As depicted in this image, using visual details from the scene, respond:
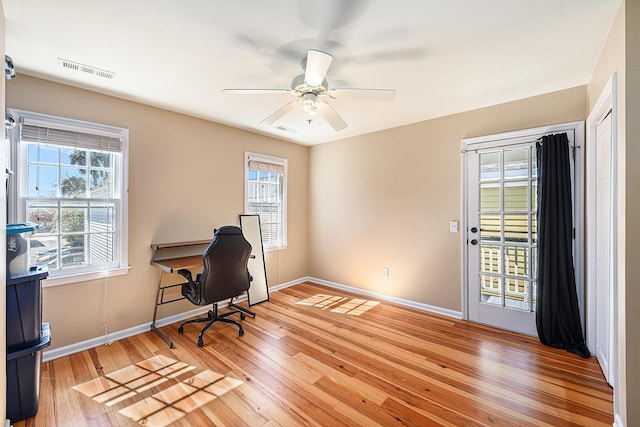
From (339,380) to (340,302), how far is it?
181 cm

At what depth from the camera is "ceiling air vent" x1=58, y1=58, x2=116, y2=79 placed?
221cm

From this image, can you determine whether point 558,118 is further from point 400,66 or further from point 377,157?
point 377,157

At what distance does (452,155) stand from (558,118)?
1.01 metres

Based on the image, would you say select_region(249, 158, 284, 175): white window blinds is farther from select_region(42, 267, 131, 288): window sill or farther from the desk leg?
select_region(42, 267, 131, 288): window sill

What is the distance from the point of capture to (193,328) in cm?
317

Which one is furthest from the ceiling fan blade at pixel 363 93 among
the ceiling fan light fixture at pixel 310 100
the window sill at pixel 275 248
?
the window sill at pixel 275 248

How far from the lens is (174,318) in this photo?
331 cm

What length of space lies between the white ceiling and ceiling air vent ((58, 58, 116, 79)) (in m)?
0.06

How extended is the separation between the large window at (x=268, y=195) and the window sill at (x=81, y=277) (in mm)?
1715

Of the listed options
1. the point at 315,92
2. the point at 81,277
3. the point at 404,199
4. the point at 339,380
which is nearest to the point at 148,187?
the point at 81,277

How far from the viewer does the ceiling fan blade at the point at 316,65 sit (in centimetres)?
162

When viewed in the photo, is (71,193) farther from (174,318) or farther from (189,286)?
(174,318)

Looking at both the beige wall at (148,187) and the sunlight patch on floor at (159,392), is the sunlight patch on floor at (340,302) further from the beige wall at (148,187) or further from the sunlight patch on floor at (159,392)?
the sunlight patch on floor at (159,392)

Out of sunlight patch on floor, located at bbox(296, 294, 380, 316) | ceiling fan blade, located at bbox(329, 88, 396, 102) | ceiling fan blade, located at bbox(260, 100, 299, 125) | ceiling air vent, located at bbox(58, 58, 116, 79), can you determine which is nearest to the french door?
sunlight patch on floor, located at bbox(296, 294, 380, 316)
